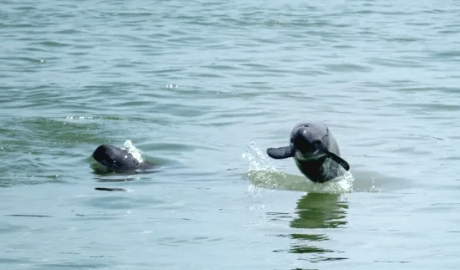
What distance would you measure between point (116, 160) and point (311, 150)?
2.75 metres

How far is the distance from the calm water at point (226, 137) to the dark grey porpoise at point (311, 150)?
37 cm

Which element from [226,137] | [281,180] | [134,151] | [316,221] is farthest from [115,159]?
[316,221]

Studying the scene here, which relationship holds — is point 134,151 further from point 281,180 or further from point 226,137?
point 226,137

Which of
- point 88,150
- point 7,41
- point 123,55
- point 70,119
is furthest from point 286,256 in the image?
point 7,41

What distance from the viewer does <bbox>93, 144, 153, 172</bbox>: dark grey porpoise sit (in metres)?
11.9

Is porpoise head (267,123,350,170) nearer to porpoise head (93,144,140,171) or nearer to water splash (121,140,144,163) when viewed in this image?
porpoise head (93,144,140,171)

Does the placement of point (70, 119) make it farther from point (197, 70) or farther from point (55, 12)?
point (55, 12)

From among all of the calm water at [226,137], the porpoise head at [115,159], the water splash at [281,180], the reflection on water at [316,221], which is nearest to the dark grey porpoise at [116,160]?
the porpoise head at [115,159]

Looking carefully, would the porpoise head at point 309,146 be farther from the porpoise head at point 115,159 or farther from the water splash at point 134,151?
the water splash at point 134,151

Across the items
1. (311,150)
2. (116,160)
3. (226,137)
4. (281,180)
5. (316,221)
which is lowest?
(226,137)

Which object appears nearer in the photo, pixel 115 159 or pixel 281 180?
pixel 281 180

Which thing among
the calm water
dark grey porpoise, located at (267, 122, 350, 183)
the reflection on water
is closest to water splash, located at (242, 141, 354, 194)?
the calm water

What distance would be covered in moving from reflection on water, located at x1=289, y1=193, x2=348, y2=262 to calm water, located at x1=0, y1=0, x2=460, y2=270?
29 mm

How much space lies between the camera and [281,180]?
11656 mm
